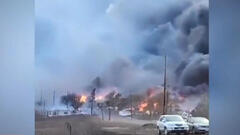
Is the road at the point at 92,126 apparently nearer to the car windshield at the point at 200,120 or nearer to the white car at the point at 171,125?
the white car at the point at 171,125

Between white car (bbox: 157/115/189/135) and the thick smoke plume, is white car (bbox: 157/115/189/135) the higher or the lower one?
the lower one

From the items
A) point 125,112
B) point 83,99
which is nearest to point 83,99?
point 83,99

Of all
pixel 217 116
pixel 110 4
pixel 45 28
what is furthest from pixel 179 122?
pixel 45 28

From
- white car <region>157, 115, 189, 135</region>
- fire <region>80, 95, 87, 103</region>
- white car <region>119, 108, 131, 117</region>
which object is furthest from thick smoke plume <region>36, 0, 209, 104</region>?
white car <region>157, 115, 189, 135</region>

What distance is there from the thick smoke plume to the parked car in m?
0.31

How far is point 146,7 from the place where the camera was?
4254mm

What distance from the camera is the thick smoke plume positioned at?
4074 millimetres

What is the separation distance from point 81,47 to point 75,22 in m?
0.28

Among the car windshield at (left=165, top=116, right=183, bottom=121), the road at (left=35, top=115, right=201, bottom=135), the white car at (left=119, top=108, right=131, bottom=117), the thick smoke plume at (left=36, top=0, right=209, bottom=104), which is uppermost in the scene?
the thick smoke plume at (left=36, top=0, right=209, bottom=104)

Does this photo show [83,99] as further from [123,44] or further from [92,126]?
[123,44]

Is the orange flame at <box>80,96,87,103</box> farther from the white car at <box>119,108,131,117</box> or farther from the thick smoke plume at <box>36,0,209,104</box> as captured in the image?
the white car at <box>119,108,131,117</box>

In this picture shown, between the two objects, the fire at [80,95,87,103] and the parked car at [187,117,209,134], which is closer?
the fire at [80,95,87,103]

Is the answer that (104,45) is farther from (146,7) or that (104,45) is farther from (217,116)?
(217,116)

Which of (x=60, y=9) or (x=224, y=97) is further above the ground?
(x=60, y=9)
